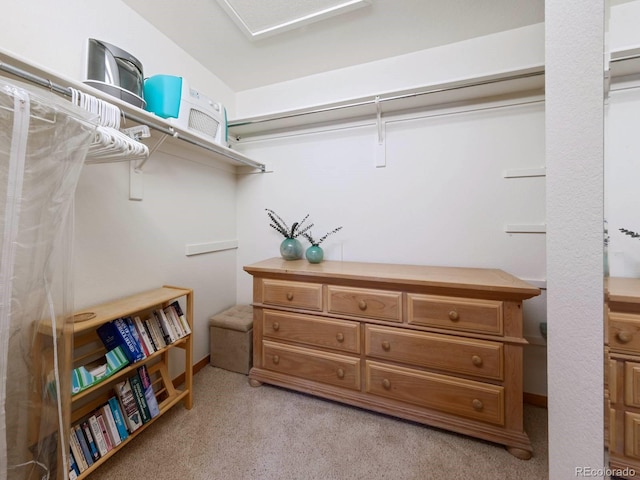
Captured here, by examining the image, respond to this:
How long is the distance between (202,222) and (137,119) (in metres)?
0.90

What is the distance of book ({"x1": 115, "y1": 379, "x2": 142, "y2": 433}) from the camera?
120cm

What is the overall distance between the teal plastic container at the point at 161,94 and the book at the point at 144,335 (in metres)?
1.19

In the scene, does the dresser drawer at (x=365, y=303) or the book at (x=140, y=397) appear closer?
the book at (x=140, y=397)

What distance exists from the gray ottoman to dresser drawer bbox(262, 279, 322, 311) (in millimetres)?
392

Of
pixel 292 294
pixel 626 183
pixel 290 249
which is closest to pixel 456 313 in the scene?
pixel 626 183

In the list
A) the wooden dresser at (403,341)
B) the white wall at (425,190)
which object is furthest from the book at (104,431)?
the white wall at (425,190)

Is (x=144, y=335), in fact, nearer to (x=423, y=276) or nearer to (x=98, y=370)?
(x=98, y=370)

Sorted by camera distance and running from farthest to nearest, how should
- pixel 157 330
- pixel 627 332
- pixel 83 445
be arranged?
pixel 157 330 < pixel 83 445 < pixel 627 332

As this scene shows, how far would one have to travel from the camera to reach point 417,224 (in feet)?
5.99

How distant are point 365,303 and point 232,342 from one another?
1157 mm

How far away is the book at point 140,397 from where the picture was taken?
1.25m

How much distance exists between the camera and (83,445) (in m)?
1.04

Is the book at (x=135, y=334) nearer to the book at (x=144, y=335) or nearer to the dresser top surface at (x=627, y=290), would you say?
the book at (x=144, y=335)

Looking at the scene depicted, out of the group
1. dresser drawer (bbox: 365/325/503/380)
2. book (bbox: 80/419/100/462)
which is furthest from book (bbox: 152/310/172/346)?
dresser drawer (bbox: 365/325/503/380)
